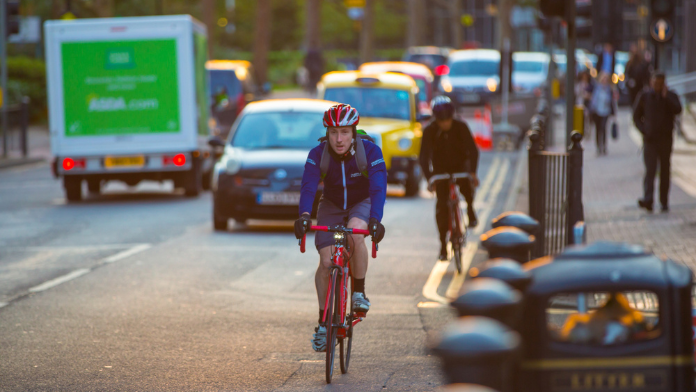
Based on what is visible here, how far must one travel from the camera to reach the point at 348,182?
680cm

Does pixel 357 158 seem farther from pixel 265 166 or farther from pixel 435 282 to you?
pixel 265 166

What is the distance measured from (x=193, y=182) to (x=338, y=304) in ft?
39.0

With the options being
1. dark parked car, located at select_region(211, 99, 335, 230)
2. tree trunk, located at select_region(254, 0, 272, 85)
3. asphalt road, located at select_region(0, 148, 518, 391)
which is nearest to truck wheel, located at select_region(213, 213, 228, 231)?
dark parked car, located at select_region(211, 99, 335, 230)

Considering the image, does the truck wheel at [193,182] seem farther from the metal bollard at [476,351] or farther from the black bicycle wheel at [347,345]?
the metal bollard at [476,351]

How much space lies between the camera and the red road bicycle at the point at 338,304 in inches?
247

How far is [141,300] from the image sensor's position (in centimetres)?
923

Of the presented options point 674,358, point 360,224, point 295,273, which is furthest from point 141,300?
point 674,358

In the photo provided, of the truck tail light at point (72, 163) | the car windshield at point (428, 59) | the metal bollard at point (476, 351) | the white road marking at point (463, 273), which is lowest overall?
the white road marking at point (463, 273)

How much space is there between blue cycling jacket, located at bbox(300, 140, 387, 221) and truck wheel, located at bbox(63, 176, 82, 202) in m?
11.8

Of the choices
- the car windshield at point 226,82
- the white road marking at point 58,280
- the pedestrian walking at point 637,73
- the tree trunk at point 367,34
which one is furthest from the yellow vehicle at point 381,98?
the tree trunk at point 367,34

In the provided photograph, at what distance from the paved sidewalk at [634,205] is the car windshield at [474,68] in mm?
10777

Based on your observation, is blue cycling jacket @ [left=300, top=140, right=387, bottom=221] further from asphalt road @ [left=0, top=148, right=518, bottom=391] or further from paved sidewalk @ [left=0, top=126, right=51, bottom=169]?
paved sidewalk @ [left=0, top=126, right=51, bottom=169]

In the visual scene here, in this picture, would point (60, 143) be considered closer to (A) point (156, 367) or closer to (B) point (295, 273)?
(B) point (295, 273)

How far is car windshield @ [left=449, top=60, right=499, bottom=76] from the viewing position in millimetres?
35062
